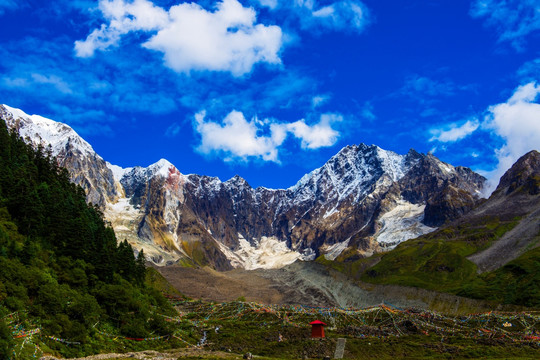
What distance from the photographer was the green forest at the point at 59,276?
166 ft

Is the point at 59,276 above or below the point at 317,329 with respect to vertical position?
above

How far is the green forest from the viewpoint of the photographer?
50.6m

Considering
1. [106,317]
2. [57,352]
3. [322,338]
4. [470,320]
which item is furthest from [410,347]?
[57,352]

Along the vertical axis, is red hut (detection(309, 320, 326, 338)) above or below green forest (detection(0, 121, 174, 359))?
below

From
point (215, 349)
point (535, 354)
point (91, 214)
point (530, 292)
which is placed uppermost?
point (91, 214)

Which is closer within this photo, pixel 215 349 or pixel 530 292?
pixel 215 349

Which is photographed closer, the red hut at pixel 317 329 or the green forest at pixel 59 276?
the green forest at pixel 59 276

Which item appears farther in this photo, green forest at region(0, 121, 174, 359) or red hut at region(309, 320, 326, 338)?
red hut at region(309, 320, 326, 338)

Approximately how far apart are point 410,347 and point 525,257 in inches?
5069

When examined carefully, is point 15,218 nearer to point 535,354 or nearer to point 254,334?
point 254,334

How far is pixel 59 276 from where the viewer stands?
2621 inches

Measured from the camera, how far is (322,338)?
74.0 m

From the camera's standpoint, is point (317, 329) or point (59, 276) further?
Result: point (317, 329)

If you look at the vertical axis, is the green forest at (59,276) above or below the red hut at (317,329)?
above
